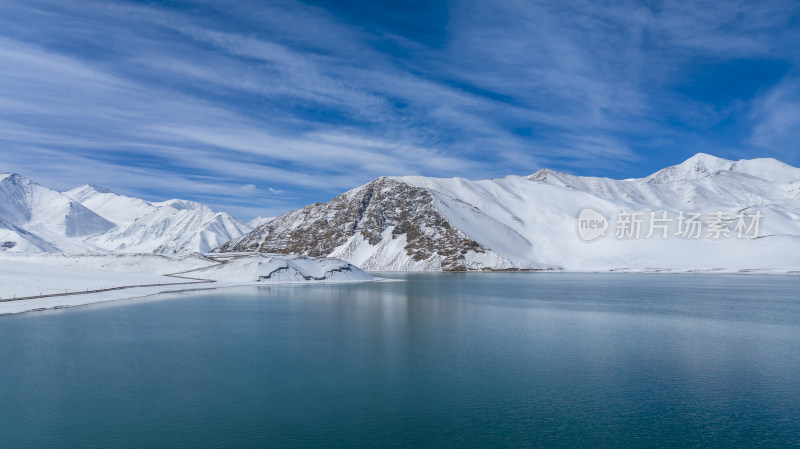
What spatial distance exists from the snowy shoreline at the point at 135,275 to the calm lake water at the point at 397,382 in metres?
18.2

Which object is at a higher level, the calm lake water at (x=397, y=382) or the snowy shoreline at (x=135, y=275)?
the snowy shoreline at (x=135, y=275)

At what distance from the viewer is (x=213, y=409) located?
872 inches

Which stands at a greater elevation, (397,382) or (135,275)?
(135,275)

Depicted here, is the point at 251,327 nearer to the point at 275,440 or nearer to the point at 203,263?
the point at 275,440

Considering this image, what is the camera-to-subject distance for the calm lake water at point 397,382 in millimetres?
19578

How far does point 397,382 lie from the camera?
2669 centimetres

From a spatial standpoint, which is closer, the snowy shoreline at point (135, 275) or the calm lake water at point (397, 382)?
the calm lake water at point (397, 382)

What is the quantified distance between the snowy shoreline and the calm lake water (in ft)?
59.5

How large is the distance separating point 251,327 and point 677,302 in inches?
2310

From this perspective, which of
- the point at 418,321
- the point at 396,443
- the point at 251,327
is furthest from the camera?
the point at 418,321

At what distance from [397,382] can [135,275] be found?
323ft

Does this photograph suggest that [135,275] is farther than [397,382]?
Yes

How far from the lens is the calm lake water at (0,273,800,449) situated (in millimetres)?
19578

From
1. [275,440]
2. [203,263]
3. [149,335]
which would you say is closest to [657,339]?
[275,440]
